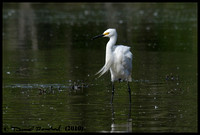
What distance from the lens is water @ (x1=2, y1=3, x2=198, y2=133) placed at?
10102 millimetres

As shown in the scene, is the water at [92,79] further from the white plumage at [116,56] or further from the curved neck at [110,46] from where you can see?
the curved neck at [110,46]

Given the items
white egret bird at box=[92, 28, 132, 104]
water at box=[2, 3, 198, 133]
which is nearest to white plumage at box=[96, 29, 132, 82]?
white egret bird at box=[92, 28, 132, 104]

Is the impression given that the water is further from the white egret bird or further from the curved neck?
the curved neck

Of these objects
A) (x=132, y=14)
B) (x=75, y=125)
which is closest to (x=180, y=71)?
(x=75, y=125)

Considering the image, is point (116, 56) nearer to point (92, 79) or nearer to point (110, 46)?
point (110, 46)

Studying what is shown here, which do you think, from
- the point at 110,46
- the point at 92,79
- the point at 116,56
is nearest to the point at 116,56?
the point at 116,56

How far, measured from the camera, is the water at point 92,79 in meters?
10.1

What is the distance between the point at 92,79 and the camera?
1498 cm

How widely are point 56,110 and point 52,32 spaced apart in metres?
18.0

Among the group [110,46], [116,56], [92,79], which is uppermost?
[110,46]

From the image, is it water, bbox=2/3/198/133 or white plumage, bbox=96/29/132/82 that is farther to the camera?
white plumage, bbox=96/29/132/82

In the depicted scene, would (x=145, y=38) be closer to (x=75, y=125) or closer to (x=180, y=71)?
(x=180, y=71)

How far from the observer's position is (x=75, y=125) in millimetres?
9750

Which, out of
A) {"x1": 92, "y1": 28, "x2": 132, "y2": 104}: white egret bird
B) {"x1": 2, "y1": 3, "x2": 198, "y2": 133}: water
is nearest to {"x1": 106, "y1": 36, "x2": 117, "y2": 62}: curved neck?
{"x1": 92, "y1": 28, "x2": 132, "y2": 104}: white egret bird
